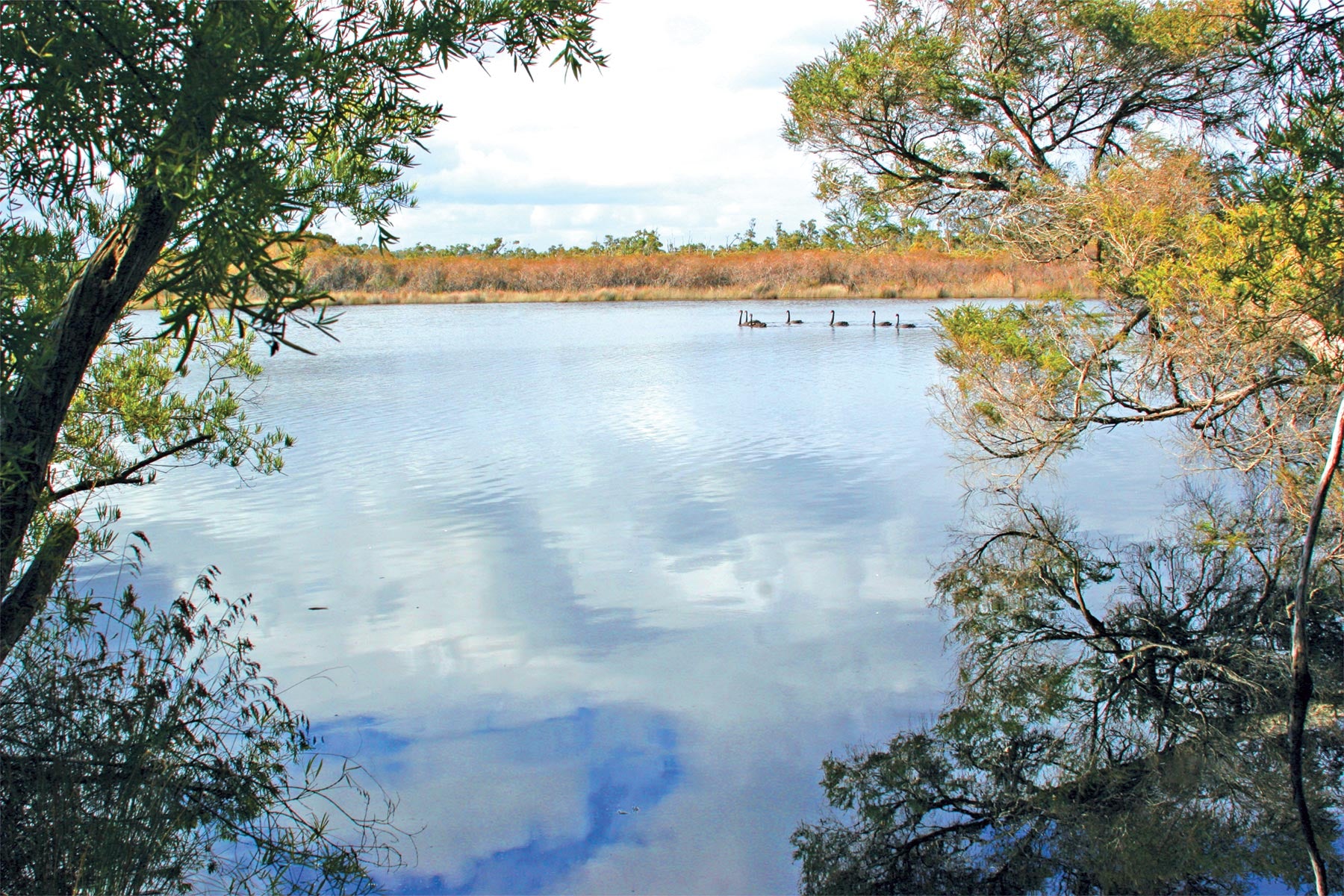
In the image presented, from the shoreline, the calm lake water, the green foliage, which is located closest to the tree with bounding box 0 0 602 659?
the green foliage

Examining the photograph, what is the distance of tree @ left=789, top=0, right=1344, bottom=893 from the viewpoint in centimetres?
353

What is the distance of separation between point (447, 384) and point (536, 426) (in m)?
3.63

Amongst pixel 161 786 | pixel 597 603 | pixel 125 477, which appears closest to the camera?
pixel 161 786

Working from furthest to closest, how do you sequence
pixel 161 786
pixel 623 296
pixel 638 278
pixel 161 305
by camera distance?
pixel 638 278, pixel 623 296, pixel 161 786, pixel 161 305

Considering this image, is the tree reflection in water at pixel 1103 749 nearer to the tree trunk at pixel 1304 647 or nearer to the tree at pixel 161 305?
the tree trunk at pixel 1304 647

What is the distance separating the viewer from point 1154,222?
220 inches

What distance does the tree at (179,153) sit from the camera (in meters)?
1.73

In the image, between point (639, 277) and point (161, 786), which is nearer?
point (161, 786)

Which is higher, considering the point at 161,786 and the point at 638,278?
the point at 638,278

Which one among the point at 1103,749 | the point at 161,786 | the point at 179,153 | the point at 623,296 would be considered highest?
the point at 179,153

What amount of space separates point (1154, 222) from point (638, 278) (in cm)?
3205

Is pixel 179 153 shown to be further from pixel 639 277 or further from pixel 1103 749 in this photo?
pixel 639 277

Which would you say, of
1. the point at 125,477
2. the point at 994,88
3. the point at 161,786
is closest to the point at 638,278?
the point at 994,88

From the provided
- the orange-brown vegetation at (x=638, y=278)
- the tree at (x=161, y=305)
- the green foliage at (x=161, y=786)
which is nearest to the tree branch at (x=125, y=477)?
the tree at (x=161, y=305)
